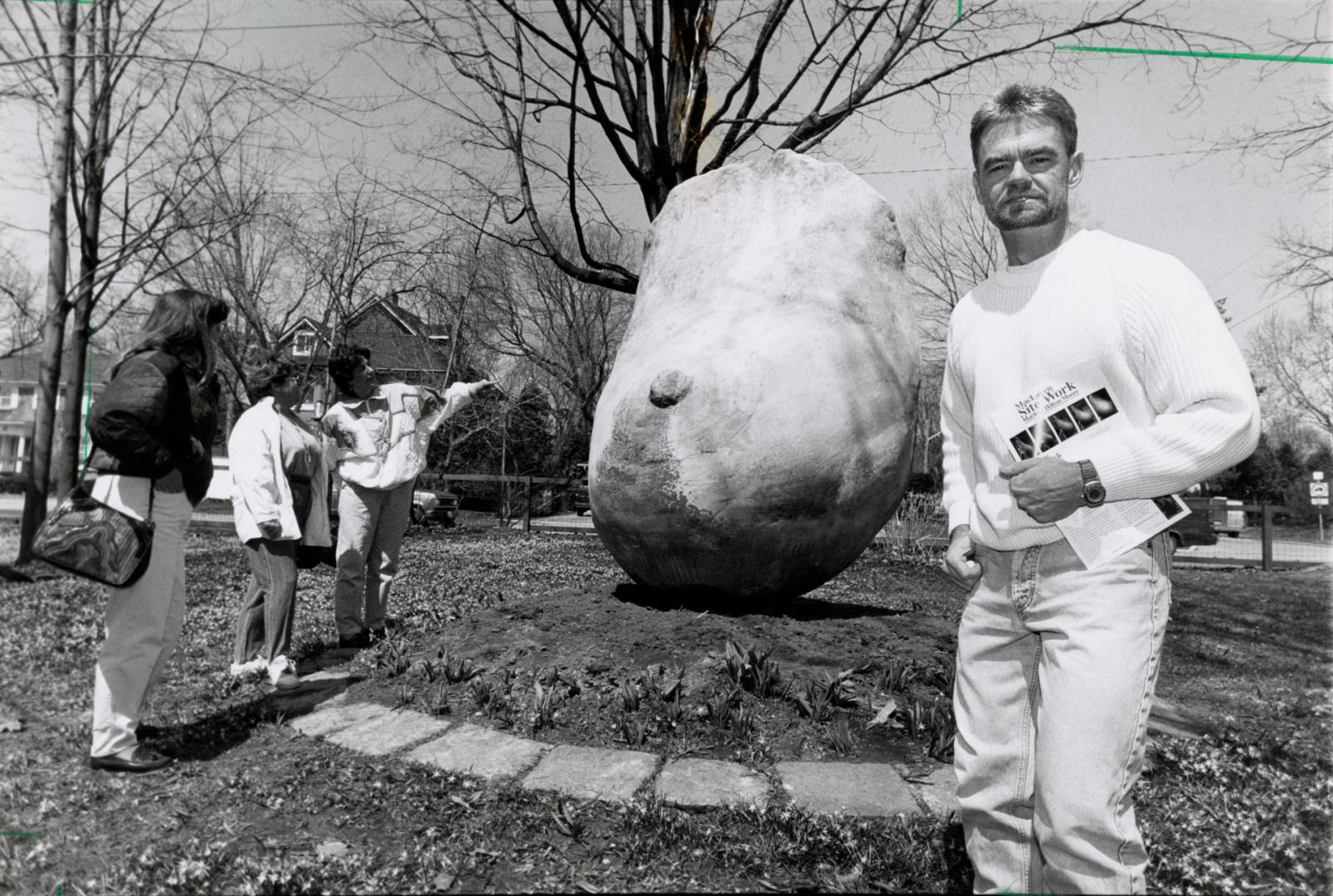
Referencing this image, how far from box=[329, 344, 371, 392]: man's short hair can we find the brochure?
3854 mm

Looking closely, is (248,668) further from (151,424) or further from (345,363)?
(345,363)

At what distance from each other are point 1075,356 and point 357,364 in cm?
400

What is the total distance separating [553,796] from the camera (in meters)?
2.55

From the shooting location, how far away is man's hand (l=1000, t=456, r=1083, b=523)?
1618 millimetres

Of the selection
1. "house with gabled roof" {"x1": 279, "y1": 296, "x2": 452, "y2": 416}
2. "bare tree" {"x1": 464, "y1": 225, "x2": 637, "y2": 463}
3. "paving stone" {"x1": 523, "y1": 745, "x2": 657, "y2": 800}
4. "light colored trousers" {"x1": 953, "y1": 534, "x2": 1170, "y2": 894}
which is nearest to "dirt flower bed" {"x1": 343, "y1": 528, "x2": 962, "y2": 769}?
"paving stone" {"x1": 523, "y1": 745, "x2": 657, "y2": 800}

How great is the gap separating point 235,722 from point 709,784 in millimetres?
1960

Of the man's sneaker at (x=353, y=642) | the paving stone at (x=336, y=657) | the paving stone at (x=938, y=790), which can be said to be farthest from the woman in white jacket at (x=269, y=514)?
the paving stone at (x=938, y=790)

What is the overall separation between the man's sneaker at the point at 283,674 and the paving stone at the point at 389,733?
798 mm

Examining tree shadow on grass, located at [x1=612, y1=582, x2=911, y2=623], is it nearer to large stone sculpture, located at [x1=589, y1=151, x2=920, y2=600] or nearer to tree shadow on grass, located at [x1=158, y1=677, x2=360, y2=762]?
large stone sculpture, located at [x1=589, y1=151, x2=920, y2=600]

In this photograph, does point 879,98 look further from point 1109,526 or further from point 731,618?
point 1109,526

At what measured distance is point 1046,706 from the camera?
165 cm

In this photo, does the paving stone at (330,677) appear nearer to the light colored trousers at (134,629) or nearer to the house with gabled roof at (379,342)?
the light colored trousers at (134,629)

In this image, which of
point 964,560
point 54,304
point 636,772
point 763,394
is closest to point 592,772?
point 636,772

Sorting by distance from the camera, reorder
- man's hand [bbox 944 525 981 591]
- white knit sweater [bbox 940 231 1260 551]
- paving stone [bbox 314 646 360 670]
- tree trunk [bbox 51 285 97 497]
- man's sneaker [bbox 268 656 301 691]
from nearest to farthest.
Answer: white knit sweater [bbox 940 231 1260 551] < man's hand [bbox 944 525 981 591] < man's sneaker [bbox 268 656 301 691] < paving stone [bbox 314 646 360 670] < tree trunk [bbox 51 285 97 497]
